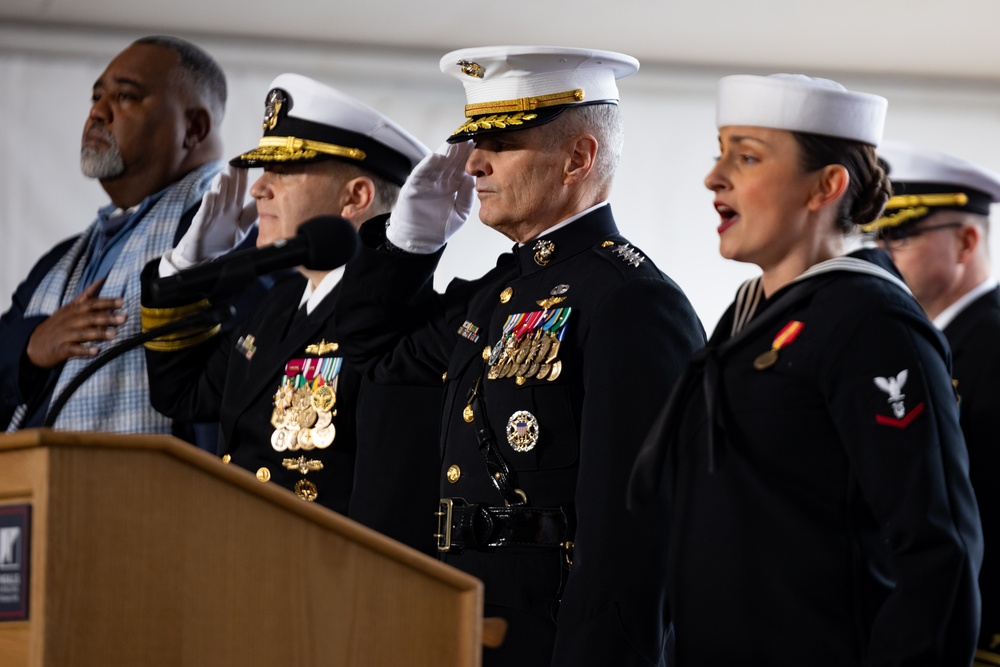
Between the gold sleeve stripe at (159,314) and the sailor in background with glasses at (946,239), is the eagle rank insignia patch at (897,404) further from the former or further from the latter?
the gold sleeve stripe at (159,314)

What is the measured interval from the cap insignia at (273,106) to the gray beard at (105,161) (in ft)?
2.40

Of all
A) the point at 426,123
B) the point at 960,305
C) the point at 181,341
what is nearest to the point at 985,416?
the point at 960,305

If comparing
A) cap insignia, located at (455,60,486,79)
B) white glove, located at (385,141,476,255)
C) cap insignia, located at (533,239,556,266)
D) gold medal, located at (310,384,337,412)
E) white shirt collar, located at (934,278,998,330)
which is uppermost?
cap insignia, located at (455,60,486,79)

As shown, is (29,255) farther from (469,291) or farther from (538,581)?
(538,581)

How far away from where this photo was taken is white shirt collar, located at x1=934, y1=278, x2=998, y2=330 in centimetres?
307

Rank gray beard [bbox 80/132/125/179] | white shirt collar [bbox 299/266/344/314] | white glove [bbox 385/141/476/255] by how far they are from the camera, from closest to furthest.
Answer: white glove [bbox 385/141/476/255], white shirt collar [bbox 299/266/344/314], gray beard [bbox 80/132/125/179]

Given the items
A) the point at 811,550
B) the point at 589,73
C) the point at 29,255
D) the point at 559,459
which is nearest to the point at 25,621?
the point at 811,550

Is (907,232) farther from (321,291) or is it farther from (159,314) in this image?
(159,314)

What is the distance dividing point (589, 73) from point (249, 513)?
4.63ft

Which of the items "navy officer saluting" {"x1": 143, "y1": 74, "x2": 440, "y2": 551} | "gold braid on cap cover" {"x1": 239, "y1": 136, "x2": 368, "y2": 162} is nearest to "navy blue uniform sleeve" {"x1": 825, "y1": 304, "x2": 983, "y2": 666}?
"navy officer saluting" {"x1": 143, "y1": 74, "x2": 440, "y2": 551}

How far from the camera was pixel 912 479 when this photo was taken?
5.56 ft

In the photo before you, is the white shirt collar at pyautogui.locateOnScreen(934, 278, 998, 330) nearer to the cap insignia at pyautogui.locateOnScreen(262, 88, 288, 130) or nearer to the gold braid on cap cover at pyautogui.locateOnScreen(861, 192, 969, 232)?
the gold braid on cap cover at pyautogui.locateOnScreen(861, 192, 969, 232)

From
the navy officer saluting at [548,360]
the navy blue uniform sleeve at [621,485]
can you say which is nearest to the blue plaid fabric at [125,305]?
the navy officer saluting at [548,360]

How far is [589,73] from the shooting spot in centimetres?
255
